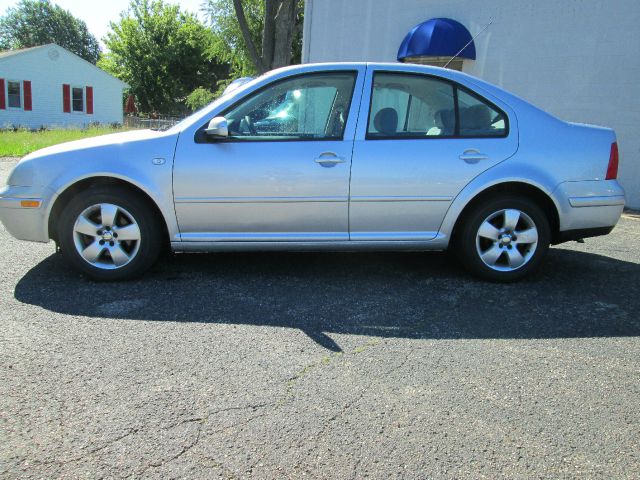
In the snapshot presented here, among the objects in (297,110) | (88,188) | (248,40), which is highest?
(248,40)

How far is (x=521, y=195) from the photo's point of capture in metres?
4.57

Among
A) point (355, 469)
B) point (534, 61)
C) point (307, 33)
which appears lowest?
point (355, 469)

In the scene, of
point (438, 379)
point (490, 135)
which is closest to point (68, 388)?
point (438, 379)

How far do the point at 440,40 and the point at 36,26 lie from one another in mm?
88414

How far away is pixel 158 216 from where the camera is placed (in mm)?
4395

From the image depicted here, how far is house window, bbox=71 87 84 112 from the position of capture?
33.0 metres

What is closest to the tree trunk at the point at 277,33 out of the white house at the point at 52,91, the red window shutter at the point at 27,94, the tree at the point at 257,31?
the tree at the point at 257,31

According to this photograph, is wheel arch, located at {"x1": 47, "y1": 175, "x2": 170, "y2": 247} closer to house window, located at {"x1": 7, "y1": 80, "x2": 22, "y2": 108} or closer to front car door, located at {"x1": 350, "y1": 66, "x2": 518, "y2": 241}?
front car door, located at {"x1": 350, "y1": 66, "x2": 518, "y2": 241}

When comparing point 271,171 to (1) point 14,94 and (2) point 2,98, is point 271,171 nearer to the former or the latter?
(2) point 2,98

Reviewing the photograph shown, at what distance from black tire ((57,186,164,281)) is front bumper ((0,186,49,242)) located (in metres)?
0.14

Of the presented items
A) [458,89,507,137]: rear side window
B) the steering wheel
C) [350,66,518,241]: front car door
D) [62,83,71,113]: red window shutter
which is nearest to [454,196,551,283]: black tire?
[350,66,518,241]: front car door

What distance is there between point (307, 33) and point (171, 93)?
3912 cm

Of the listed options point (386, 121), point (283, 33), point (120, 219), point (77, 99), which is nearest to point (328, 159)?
point (386, 121)

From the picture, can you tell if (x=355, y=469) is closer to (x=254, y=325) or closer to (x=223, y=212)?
(x=254, y=325)
